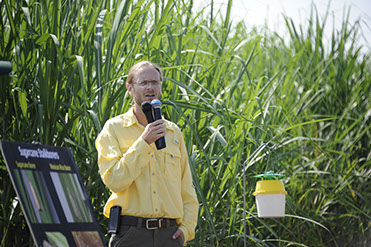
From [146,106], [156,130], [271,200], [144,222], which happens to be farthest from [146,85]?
[271,200]

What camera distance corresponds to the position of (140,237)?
85.4 inches

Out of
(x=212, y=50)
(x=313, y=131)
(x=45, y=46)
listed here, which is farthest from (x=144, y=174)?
(x=313, y=131)

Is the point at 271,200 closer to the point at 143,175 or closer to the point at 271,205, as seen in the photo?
the point at 271,205

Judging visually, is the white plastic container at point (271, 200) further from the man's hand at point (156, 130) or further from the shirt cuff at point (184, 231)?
the man's hand at point (156, 130)

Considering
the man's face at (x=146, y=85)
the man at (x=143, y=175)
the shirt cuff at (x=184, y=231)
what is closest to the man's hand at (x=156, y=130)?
the man at (x=143, y=175)

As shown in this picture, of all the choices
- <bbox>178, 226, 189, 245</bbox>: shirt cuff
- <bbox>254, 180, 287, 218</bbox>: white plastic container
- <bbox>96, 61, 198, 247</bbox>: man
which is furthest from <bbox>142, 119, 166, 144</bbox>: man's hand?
<bbox>254, 180, 287, 218</bbox>: white plastic container

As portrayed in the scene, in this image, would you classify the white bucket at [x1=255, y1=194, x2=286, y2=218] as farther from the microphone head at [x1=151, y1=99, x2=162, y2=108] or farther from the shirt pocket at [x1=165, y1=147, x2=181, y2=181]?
the microphone head at [x1=151, y1=99, x2=162, y2=108]

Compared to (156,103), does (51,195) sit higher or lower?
lower

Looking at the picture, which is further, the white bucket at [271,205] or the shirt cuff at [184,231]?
the white bucket at [271,205]

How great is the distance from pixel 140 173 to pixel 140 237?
0.23 metres

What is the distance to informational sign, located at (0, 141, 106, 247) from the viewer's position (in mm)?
1505

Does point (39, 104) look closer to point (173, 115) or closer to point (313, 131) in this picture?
point (173, 115)

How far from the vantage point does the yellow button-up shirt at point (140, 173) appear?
2.14m

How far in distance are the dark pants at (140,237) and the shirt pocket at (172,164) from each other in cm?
21
